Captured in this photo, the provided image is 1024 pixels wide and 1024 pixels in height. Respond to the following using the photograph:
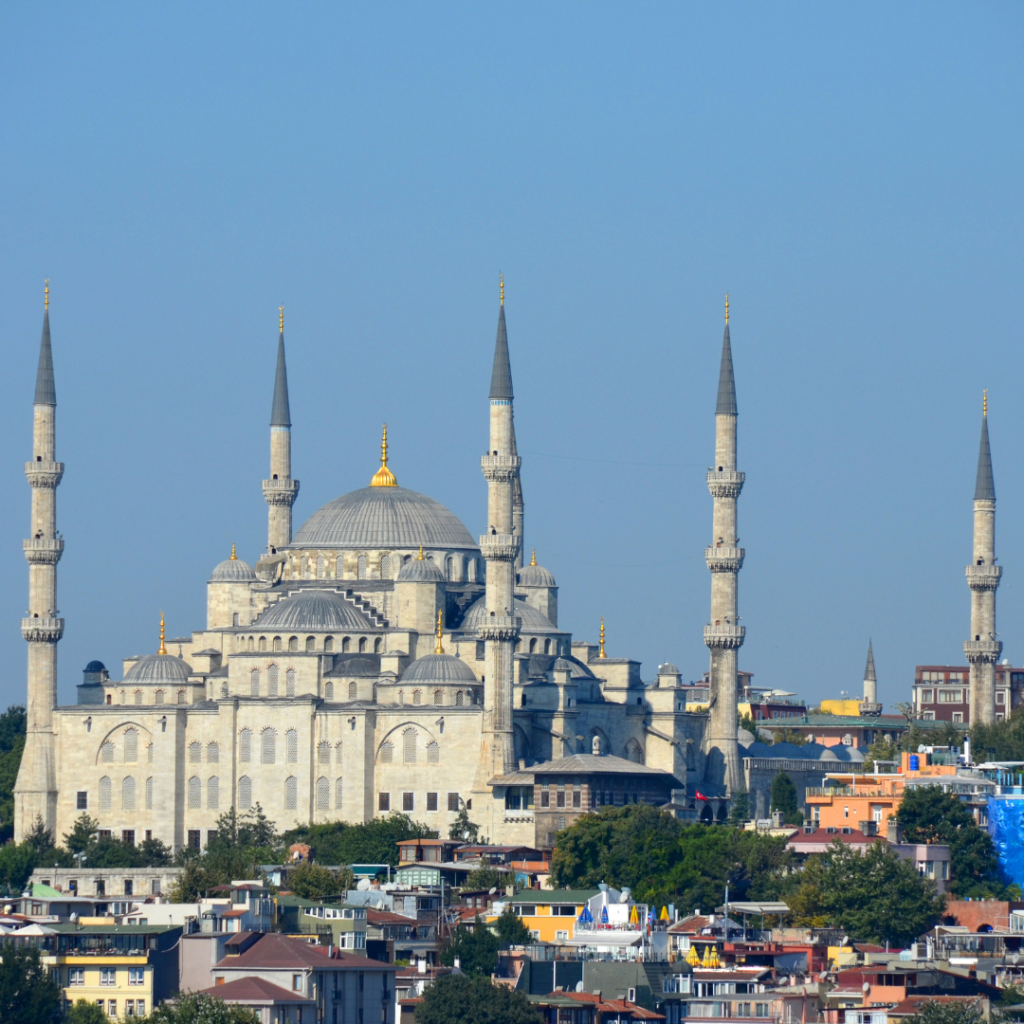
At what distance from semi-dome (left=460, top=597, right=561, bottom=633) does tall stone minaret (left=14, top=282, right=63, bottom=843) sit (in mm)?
9723

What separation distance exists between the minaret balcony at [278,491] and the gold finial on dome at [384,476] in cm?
212

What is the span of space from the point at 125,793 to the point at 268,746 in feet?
12.0

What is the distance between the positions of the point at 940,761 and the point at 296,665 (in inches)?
579

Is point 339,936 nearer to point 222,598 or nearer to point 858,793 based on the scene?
point 858,793

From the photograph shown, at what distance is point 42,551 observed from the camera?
3344 inches

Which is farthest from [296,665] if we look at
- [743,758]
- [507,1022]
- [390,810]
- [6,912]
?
[507,1022]

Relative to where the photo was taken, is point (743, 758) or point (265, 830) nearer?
point (265, 830)

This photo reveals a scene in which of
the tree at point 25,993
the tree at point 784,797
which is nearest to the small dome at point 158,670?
the tree at point 784,797

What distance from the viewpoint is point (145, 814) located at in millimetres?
83188

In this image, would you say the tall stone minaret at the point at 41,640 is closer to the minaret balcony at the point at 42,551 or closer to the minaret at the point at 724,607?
the minaret balcony at the point at 42,551

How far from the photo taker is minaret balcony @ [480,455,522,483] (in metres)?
82.3

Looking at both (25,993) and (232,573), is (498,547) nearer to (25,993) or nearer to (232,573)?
(232,573)

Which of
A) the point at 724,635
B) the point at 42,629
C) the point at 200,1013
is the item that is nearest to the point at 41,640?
the point at 42,629

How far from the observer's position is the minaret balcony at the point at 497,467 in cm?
8231
